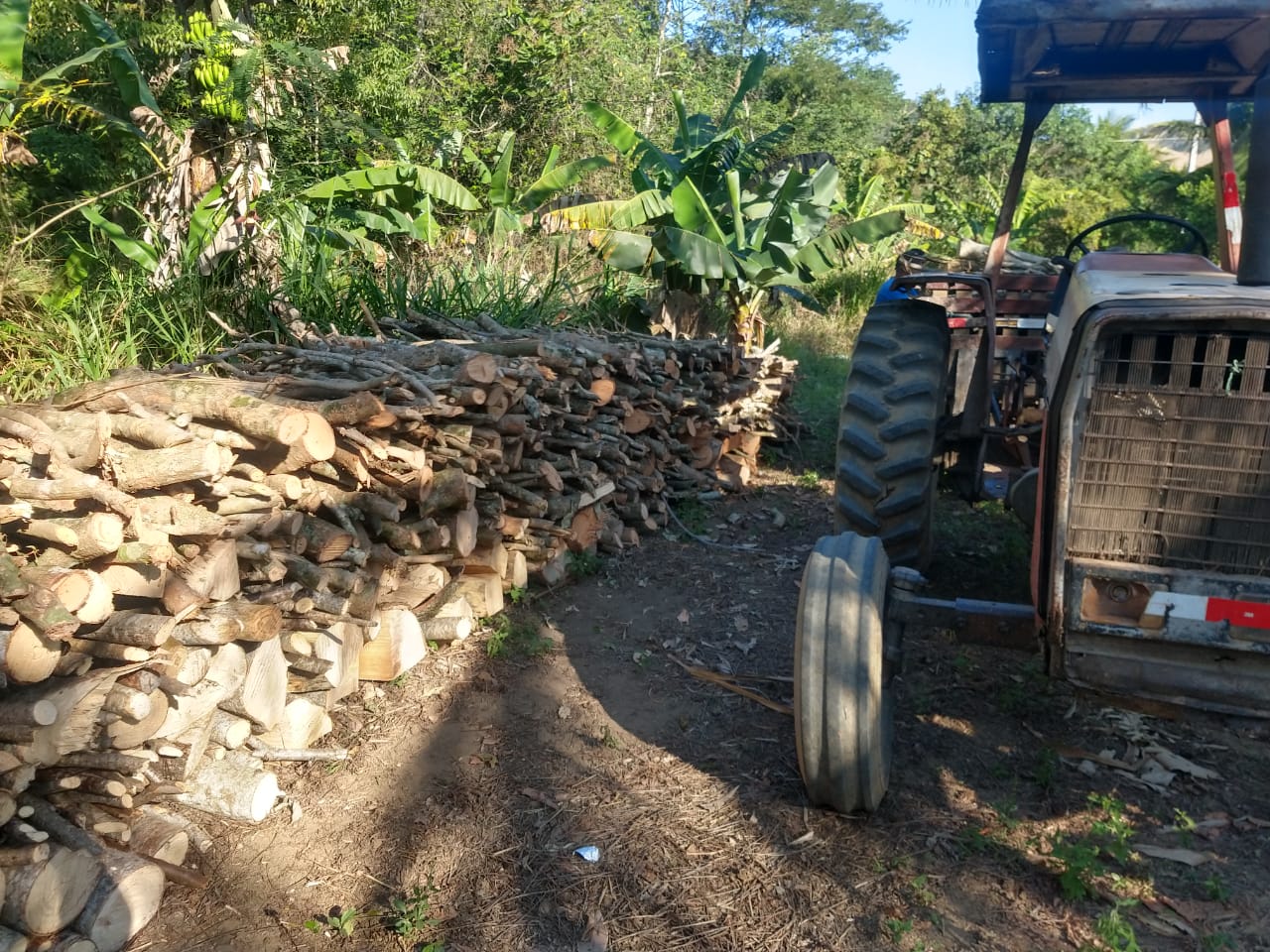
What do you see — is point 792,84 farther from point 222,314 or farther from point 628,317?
point 222,314

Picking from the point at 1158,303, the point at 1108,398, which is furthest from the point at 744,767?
the point at 1158,303

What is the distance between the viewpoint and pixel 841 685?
3301mm

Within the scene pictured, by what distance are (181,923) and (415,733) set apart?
1.23 meters

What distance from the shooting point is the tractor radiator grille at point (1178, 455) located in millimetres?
3033

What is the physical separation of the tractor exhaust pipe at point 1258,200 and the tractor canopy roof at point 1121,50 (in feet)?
2.96

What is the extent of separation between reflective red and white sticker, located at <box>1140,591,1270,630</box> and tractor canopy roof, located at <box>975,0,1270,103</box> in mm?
2373

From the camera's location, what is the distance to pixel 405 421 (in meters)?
4.61

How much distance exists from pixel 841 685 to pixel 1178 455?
4.16ft

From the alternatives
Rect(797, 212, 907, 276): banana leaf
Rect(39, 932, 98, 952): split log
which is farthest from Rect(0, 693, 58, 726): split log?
Rect(797, 212, 907, 276): banana leaf

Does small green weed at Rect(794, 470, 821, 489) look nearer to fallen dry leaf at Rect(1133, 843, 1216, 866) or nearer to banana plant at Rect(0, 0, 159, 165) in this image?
fallen dry leaf at Rect(1133, 843, 1216, 866)

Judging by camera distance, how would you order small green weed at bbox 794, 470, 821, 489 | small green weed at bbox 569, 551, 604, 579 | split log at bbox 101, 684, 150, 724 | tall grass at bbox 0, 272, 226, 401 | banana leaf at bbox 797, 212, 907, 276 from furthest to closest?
banana leaf at bbox 797, 212, 907, 276 < small green weed at bbox 794, 470, 821, 489 < small green weed at bbox 569, 551, 604, 579 < tall grass at bbox 0, 272, 226, 401 < split log at bbox 101, 684, 150, 724

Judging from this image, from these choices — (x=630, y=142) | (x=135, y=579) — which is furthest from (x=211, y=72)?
(x=135, y=579)

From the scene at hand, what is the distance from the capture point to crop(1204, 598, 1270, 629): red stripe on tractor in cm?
294

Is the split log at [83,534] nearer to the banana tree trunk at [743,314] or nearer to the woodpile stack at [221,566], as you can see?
the woodpile stack at [221,566]
